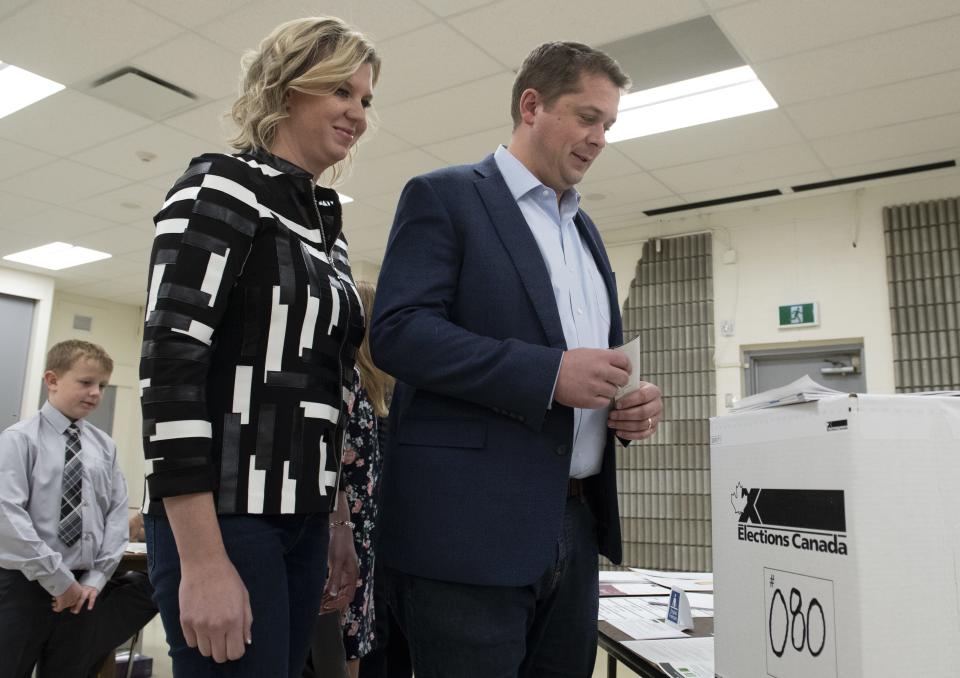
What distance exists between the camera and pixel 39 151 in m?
5.21

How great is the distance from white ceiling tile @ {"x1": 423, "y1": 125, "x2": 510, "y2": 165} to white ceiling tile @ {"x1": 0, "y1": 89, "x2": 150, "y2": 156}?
1.82m

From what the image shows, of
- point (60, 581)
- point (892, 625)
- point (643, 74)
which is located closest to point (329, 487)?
point (892, 625)

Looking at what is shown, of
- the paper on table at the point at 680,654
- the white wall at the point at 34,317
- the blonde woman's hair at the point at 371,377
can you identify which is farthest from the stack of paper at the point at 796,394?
the white wall at the point at 34,317

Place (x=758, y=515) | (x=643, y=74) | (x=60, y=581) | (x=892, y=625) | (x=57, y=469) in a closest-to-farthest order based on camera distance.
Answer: (x=892, y=625) → (x=758, y=515) → (x=60, y=581) → (x=57, y=469) → (x=643, y=74)

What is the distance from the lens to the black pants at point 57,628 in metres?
2.65

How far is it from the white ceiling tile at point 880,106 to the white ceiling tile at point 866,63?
0.10 m

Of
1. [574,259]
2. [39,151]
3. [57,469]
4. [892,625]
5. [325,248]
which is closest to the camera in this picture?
[892,625]

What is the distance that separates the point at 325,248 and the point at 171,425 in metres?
0.38

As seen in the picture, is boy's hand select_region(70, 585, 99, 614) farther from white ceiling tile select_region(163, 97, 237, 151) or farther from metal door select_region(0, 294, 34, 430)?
metal door select_region(0, 294, 34, 430)

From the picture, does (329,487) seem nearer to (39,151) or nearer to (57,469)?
(57,469)

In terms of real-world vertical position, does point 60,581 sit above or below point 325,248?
below

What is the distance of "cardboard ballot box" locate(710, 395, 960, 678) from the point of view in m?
0.86

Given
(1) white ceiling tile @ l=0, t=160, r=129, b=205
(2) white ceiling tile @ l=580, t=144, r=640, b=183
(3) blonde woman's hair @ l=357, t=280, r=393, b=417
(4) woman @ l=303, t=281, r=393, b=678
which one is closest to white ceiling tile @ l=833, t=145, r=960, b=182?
(2) white ceiling tile @ l=580, t=144, r=640, b=183

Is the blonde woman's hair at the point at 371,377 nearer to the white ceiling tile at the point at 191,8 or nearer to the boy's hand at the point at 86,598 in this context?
the boy's hand at the point at 86,598
